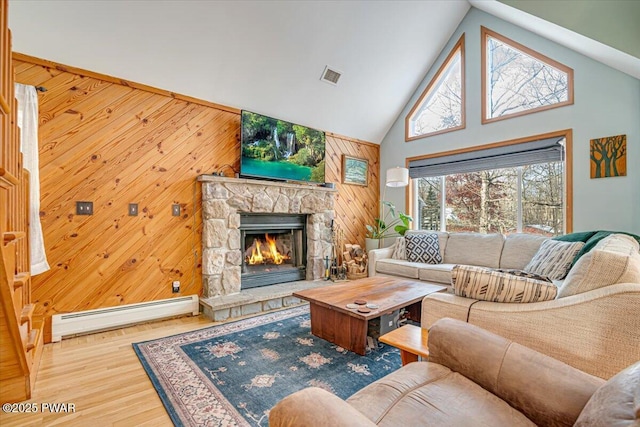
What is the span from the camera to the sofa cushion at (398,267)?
4.00 metres

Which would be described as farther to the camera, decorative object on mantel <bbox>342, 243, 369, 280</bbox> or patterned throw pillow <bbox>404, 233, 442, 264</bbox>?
decorative object on mantel <bbox>342, 243, 369, 280</bbox>

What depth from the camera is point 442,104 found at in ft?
16.0

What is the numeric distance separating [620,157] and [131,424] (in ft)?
16.2

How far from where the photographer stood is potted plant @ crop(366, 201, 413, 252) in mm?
5012

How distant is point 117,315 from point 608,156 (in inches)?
215

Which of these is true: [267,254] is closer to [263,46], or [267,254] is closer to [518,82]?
[263,46]

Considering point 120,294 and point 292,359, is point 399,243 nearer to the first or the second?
point 292,359

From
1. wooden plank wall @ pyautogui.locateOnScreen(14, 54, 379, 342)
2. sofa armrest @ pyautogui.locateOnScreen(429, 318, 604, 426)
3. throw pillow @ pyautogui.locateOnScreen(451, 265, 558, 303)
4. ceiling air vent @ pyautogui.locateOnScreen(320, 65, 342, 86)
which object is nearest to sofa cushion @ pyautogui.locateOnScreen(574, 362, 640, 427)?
sofa armrest @ pyautogui.locateOnScreen(429, 318, 604, 426)

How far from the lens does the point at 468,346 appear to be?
1262mm

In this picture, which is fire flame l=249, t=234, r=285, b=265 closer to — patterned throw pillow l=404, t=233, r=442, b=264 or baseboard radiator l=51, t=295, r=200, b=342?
baseboard radiator l=51, t=295, r=200, b=342

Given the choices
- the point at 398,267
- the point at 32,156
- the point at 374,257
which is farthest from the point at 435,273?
the point at 32,156

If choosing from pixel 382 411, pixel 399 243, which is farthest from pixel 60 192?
pixel 399 243

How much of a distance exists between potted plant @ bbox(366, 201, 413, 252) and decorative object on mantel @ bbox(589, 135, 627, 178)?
232 centimetres

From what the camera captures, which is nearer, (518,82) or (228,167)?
(228,167)
